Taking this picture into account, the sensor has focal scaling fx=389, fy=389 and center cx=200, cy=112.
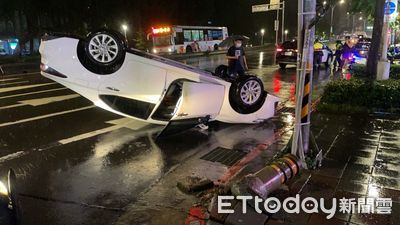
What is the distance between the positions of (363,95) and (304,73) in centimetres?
450

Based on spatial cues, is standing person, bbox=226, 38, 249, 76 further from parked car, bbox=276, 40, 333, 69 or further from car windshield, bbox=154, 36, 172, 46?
car windshield, bbox=154, 36, 172, 46

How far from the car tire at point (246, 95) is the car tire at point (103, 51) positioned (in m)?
2.36

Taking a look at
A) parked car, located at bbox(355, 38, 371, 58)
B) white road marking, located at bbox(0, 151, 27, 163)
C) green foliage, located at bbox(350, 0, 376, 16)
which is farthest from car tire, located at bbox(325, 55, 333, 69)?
white road marking, located at bbox(0, 151, 27, 163)

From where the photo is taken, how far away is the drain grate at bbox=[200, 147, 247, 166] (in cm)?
629

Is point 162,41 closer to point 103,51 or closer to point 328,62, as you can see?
point 328,62

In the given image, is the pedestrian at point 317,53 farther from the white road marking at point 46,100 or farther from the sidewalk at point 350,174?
the white road marking at point 46,100

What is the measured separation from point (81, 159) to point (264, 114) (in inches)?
163

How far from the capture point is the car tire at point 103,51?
24.0ft

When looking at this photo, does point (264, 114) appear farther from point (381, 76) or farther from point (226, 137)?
point (381, 76)

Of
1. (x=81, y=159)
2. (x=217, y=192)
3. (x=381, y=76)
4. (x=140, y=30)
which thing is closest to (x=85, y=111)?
(x=81, y=159)

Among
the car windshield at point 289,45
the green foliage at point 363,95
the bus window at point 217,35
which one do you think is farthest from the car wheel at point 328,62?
the bus window at point 217,35

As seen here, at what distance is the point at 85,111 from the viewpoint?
10078mm

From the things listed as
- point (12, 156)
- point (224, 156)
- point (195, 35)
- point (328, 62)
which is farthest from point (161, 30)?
point (224, 156)

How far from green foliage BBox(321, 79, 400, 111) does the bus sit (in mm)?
28313
